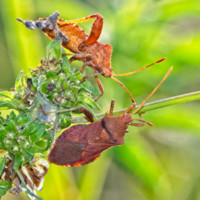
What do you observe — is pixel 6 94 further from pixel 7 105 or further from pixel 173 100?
pixel 173 100

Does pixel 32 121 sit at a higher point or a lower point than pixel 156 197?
higher

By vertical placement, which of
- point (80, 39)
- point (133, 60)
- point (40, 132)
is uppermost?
point (80, 39)

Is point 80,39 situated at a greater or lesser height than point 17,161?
greater

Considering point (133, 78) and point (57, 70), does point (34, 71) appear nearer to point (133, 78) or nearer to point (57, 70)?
point (57, 70)

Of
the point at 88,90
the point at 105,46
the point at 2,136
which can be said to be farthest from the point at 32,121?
the point at 105,46

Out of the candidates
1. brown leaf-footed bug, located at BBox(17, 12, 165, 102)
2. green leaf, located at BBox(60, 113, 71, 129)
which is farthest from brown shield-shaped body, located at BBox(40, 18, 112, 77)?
green leaf, located at BBox(60, 113, 71, 129)

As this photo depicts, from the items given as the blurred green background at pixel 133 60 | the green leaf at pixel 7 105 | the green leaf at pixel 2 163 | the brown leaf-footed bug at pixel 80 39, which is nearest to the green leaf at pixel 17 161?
the green leaf at pixel 2 163

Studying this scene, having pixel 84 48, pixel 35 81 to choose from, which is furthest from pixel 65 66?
pixel 84 48
